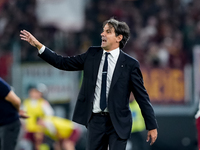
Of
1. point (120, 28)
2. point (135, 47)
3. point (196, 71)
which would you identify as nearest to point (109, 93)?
point (120, 28)

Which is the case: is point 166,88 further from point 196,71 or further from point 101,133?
point 101,133

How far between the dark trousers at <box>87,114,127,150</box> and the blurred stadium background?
15.3ft

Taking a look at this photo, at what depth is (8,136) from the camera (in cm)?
547

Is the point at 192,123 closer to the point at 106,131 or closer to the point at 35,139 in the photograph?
the point at 35,139

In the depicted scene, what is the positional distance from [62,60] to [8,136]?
4.71ft

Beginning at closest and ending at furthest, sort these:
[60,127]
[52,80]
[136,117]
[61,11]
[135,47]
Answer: [136,117]
[60,127]
[52,80]
[135,47]
[61,11]

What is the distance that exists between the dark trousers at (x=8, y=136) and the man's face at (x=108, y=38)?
1684 millimetres

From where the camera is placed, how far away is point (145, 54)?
10.4m

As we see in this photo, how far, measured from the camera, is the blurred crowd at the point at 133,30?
1002cm

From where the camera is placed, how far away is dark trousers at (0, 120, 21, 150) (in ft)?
17.9

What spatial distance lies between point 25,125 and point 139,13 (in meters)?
4.68

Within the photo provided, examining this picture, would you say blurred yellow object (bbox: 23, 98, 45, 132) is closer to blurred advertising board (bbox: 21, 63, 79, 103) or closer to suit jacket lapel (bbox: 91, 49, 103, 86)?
blurred advertising board (bbox: 21, 63, 79, 103)

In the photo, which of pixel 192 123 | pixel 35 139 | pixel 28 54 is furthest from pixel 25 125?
pixel 192 123

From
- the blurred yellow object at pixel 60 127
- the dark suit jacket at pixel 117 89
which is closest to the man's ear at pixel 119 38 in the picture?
the dark suit jacket at pixel 117 89
